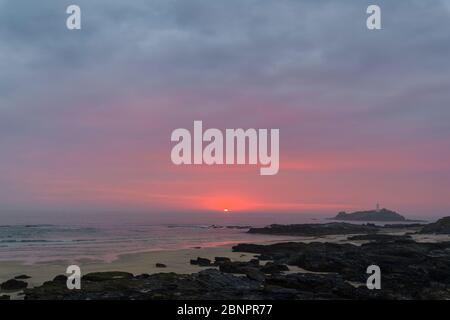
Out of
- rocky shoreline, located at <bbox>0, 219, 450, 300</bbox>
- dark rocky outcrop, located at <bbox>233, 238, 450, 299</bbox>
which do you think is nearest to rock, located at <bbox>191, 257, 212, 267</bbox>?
rocky shoreline, located at <bbox>0, 219, 450, 300</bbox>

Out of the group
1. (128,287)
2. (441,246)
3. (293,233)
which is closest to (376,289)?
(128,287)

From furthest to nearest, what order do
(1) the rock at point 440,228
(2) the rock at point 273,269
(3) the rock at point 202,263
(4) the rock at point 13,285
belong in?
(1) the rock at point 440,228, (3) the rock at point 202,263, (2) the rock at point 273,269, (4) the rock at point 13,285

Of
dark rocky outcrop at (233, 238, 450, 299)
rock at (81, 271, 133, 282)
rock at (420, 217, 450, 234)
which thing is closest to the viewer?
dark rocky outcrop at (233, 238, 450, 299)

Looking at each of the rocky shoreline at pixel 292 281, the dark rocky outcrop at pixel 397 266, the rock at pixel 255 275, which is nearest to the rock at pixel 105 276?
the rocky shoreline at pixel 292 281

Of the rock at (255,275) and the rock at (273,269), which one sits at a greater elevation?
the rock at (255,275)

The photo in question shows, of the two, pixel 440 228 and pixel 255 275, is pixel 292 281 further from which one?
pixel 440 228

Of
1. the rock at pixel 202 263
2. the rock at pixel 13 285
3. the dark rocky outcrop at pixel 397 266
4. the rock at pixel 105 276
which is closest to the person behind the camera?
the dark rocky outcrop at pixel 397 266


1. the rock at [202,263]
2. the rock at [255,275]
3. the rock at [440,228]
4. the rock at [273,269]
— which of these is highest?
the rock at [255,275]

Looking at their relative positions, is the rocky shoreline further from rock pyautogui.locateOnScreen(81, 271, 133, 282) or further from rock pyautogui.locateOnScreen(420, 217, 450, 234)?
rock pyautogui.locateOnScreen(420, 217, 450, 234)

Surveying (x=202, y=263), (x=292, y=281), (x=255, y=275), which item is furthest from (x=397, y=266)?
(x=202, y=263)

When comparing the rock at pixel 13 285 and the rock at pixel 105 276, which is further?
the rock at pixel 105 276

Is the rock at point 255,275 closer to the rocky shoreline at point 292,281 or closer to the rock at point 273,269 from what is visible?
the rocky shoreline at point 292,281
